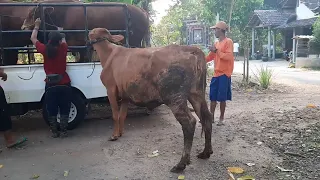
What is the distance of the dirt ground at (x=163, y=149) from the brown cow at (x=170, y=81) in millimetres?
432

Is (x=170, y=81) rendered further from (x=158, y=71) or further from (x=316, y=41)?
(x=316, y=41)

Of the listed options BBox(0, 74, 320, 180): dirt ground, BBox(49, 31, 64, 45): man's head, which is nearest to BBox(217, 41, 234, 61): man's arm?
BBox(0, 74, 320, 180): dirt ground

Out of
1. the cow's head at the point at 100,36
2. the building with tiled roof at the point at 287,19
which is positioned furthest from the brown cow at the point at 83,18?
the building with tiled roof at the point at 287,19

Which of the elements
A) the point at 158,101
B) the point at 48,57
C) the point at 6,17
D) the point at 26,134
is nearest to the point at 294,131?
the point at 158,101

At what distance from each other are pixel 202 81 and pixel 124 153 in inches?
60.9

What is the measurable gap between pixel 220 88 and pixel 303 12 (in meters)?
24.9

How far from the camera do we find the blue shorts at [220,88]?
246 inches

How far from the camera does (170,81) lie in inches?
175

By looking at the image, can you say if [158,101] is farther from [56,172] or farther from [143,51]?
[56,172]

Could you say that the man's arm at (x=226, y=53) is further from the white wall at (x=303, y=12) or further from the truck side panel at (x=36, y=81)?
the white wall at (x=303, y=12)

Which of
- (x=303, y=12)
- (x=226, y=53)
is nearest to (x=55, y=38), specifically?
(x=226, y=53)

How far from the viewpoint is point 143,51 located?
5.04m

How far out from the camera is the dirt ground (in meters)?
4.39

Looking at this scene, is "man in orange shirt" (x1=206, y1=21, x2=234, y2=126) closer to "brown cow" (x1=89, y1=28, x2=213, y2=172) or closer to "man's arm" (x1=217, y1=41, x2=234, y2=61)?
"man's arm" (x1=217, y1=41, x2=234, y2=61)
